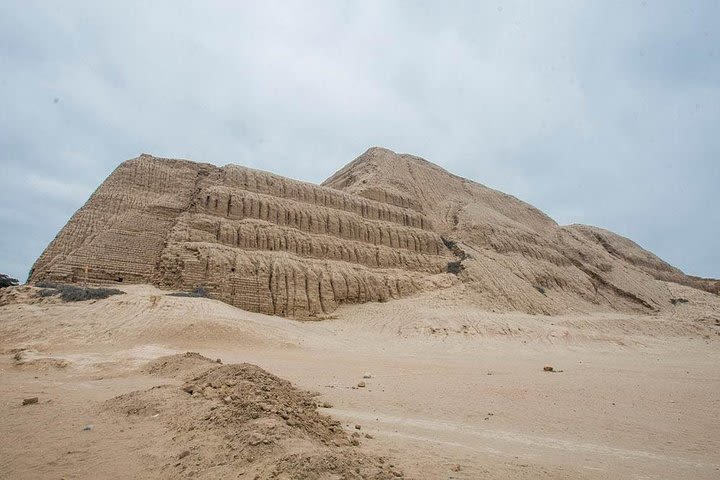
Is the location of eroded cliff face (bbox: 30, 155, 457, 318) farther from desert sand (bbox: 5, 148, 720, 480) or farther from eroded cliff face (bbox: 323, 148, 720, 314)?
eroded cliff face (bbox: 323, 148, 720, 314)

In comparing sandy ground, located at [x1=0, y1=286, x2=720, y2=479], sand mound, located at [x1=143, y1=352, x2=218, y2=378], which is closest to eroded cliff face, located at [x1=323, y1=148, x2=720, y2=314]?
sandy ground, located at [x1=0, y1=286, x2=720, y2=479]

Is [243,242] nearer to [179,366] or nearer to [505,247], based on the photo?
[179,366]

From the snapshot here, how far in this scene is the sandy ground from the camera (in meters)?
4.61

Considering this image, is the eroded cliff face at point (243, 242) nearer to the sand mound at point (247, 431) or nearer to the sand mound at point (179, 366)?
the sand mound at point (179, 366)

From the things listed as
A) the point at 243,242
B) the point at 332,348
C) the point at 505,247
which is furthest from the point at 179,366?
the point at 505,247

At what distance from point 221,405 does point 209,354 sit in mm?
7890

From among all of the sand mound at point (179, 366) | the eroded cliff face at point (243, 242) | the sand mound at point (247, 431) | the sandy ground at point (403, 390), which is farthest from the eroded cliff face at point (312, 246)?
the sand mound at point (247, 431)

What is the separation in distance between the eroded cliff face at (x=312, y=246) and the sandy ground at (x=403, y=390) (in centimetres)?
325

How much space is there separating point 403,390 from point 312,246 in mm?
18049

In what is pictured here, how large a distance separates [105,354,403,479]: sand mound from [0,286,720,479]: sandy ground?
0.98ft

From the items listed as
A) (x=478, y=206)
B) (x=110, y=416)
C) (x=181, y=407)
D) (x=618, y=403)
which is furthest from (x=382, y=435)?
(x=478, y=206)

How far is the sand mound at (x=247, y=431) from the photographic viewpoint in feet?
12.2

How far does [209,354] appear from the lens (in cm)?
1268

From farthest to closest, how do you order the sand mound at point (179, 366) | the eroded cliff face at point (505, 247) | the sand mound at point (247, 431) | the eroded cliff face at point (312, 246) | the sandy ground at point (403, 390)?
the eroded cliff face at point (505, 247) → the eroded cliff face at point (312, 246) → the sand mound at point (179, 366) → the sandy ground at point (403, 390) → the sand mound at point (247, 431)
